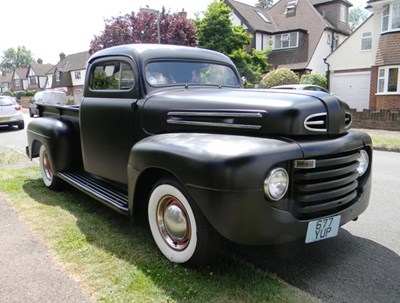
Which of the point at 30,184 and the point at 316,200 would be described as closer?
the point at 316,200

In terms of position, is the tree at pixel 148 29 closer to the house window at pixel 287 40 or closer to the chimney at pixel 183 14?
the chimney at pixel 183 14

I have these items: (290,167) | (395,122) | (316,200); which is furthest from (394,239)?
(395,122)

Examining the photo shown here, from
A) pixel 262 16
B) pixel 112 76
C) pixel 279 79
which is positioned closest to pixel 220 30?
pixel 279 79

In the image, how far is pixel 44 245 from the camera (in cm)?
351

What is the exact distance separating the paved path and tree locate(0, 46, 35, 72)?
355ft

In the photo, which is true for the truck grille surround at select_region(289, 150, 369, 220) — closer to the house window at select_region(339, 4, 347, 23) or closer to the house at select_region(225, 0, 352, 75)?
the house at select_region(225, 0, 352, 75)

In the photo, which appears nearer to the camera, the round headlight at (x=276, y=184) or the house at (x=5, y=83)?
the round headlight at (x=276, y=184)

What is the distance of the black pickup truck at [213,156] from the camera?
253cm

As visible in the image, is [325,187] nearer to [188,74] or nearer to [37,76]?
[188,74]

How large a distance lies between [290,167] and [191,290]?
1170 millimetres

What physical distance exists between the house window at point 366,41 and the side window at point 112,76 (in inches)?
804

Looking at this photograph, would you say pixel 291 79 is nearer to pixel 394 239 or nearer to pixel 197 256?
pixel 394 239

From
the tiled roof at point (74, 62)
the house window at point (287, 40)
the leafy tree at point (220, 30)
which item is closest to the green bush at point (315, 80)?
the leafy tree at point (220, 30)

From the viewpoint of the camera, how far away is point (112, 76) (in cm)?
425
